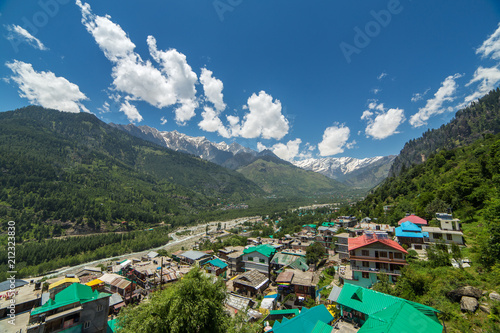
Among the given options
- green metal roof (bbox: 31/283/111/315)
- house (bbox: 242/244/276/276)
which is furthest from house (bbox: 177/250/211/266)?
green metal roof (bbox: 31/283/111/315)

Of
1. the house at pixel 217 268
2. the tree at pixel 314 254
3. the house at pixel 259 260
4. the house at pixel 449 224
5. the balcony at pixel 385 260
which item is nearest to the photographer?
the balcony at pixel 385 260

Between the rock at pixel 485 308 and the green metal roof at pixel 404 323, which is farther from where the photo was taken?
the rock at pixel 485 308

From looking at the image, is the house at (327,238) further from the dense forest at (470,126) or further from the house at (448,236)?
the dense forest at (470,126)

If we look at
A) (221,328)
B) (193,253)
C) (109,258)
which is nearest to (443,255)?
(221,328)

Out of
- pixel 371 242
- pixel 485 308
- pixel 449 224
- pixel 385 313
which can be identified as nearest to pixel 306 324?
pixel 385 313

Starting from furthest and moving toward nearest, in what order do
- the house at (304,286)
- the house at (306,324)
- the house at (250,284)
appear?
the house at (250,284) < the house at (304,286) < the house at (306,324)

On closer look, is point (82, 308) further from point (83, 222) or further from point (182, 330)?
point (83, 222)

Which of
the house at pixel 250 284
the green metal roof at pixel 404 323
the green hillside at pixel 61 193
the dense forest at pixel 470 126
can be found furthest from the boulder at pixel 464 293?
the green hillside at pixel 61 193
